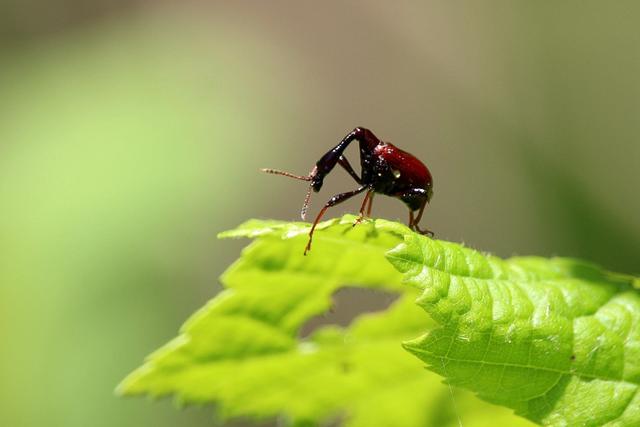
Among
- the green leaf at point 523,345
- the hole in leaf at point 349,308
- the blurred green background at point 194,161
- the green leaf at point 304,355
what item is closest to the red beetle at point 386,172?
the green leaf at point 304,355

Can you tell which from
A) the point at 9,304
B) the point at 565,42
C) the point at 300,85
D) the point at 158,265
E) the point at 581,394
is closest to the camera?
the point at 581,394

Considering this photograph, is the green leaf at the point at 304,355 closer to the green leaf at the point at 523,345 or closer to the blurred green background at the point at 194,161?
the green leaf at the point at 523,345

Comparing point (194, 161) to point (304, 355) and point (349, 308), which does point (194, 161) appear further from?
point (349, 308)

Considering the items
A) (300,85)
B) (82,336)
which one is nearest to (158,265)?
(82,336)

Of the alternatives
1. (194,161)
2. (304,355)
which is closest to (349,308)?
(194,161)

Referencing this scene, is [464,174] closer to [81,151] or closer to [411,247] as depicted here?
[81,151]

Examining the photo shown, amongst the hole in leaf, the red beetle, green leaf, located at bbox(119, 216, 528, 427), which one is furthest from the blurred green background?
the hole in leaf

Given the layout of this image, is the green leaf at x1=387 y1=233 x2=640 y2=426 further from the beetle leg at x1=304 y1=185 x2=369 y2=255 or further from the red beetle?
the red beetle
